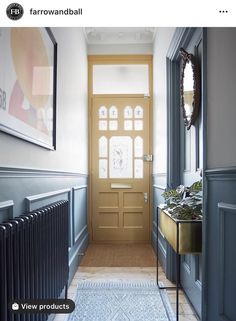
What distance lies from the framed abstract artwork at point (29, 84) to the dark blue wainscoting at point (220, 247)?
0.52 metres

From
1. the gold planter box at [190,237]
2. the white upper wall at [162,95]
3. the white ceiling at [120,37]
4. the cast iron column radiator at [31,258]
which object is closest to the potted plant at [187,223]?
the gold planter box at [190,237]

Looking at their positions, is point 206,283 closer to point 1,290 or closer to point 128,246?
point 1,290

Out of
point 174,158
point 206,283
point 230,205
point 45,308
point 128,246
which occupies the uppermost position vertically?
point 174,158

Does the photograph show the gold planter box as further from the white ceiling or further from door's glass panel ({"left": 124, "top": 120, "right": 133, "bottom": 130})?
the white ceiling

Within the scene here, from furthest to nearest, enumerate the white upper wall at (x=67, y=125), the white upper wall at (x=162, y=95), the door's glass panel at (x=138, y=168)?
the door's glass panel at (x=138, y=168) < the white upper wall at (x=162, y=95) < the white upper wall at (x=67, y=125)

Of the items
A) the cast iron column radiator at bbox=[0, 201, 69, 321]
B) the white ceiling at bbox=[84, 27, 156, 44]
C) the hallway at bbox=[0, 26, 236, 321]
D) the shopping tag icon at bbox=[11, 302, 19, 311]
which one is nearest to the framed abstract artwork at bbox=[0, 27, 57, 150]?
the hallway at bbox=[0, 26, 236, 321]

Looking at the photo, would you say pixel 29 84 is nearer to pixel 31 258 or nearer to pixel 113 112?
pixel 31 258

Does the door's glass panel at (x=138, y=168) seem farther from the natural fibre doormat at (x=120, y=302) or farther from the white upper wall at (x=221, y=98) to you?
the white upper wall at (x=221, y=98)

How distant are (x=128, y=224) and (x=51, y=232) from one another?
149cm

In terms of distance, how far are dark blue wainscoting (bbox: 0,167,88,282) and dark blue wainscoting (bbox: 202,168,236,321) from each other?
509 millimetres

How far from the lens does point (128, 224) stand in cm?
237

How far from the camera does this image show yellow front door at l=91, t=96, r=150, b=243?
237 centimetres

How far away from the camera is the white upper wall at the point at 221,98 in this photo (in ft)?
2.38
